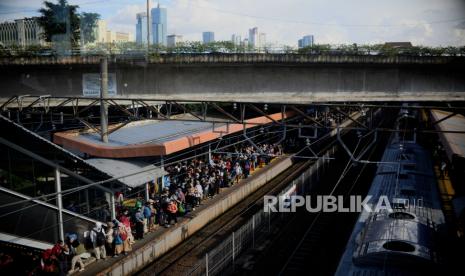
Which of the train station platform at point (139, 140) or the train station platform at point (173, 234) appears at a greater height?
the train station platform at point (139, 140)

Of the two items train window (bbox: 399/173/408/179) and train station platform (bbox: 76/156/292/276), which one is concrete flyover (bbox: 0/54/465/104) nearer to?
train window (bbox: 399/173/408/179)

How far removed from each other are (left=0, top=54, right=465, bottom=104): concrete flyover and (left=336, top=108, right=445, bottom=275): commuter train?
4.78 m

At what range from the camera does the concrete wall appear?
37.8 feet

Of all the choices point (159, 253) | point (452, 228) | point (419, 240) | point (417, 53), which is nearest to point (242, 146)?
point (417, 53)

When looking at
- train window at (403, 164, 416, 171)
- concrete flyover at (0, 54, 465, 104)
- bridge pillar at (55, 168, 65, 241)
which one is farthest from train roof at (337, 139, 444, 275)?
bridge pillar at (55, 168, 65, 241)

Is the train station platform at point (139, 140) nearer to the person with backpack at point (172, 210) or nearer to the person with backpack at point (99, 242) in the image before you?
the person with backpack at point (172, 210)

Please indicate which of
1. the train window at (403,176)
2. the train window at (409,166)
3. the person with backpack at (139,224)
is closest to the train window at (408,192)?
the train window at (403,176)

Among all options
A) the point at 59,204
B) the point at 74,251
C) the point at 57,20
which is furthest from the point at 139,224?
the point at 57,20

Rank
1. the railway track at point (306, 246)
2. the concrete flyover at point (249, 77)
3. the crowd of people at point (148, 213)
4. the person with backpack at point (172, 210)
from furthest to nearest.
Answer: the concrete flyover at point (249, 77)
the person with backpack at point (172, 210)
the railway track at point (306, 246)
the crowd of people at point (148, 213)

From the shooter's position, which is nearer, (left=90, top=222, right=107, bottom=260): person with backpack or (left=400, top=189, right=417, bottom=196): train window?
(left=90, top=222, right=107, bottom=260): person with backpack

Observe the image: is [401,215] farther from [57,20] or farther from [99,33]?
[99,33]

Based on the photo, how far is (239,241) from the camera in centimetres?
1287

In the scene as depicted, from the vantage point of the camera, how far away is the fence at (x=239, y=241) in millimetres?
10875

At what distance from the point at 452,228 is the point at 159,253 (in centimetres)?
878
